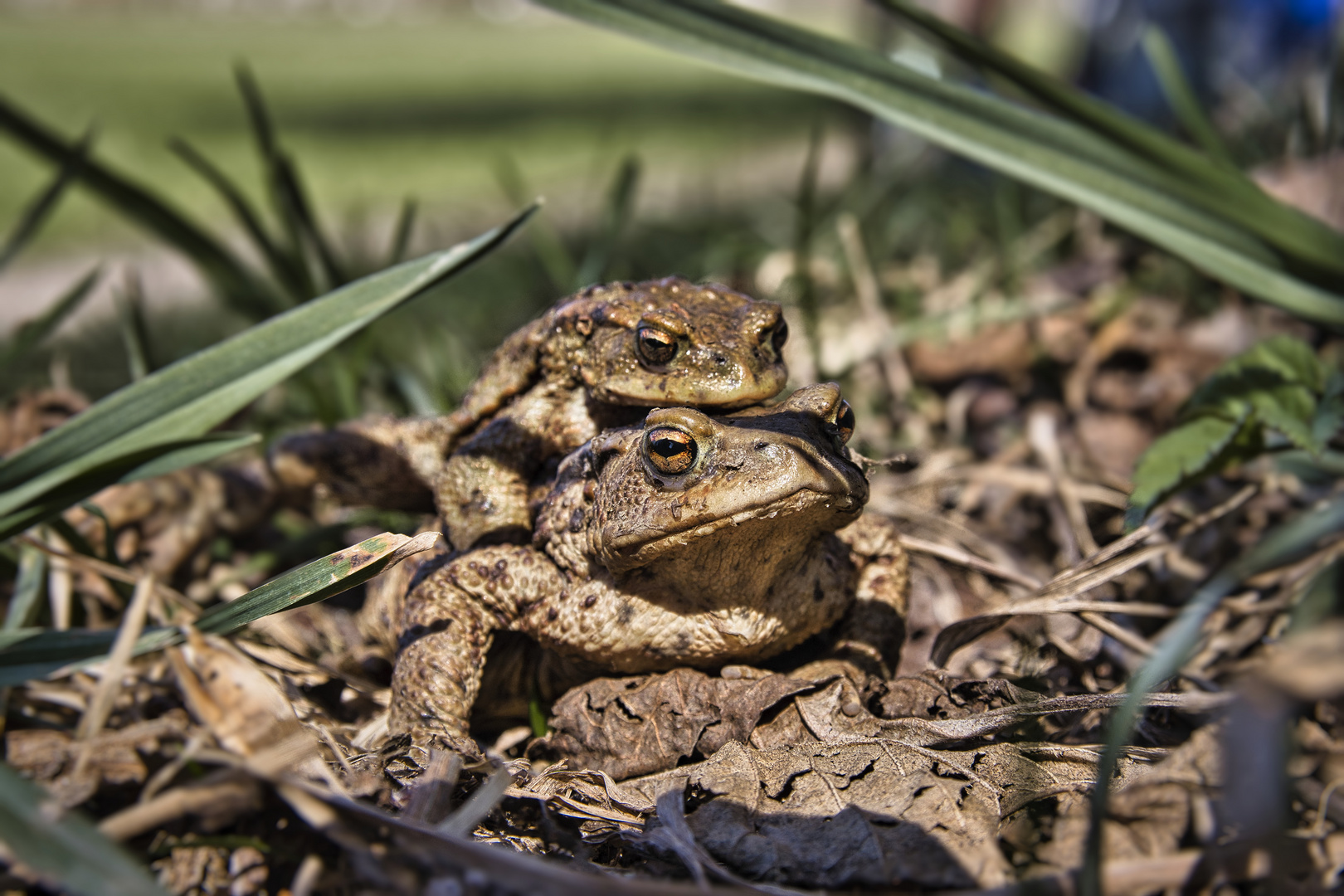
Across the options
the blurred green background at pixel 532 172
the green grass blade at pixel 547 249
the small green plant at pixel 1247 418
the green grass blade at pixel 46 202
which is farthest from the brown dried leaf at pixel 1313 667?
the green grass blade at pixel 46 202

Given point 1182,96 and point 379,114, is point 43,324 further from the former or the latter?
point 379,114

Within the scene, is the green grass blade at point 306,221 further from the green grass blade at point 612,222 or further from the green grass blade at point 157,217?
the green grass blade at point 612,222

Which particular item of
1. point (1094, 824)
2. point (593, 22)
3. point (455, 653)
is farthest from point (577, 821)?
point (593, 22)

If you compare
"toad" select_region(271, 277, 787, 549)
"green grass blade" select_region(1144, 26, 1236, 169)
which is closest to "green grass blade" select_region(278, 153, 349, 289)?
"toad" select_region(271, 277, 787, 549)

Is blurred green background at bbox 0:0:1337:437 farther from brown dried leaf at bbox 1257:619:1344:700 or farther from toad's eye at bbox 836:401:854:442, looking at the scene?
brown dried leaf at bbox 1257:619:1344:700

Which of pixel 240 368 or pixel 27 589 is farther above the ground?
pixel 240 368

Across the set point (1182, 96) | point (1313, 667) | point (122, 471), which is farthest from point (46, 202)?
point (1182, 96)
